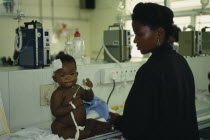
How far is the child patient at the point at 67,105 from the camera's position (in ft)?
4.27

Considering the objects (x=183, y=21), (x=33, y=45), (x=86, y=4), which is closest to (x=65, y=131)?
(x=33, y=45)

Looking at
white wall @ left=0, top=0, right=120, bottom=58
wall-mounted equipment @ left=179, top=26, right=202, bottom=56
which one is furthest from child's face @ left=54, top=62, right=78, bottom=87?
white wall @ left=0, top=0, right=120, bottom=58

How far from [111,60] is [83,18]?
4.41m

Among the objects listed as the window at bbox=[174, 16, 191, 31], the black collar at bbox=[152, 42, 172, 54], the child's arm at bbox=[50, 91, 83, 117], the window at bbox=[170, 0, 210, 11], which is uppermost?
the window at bbox=[170, 0, 210, 11]

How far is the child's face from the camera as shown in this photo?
131 centimetres

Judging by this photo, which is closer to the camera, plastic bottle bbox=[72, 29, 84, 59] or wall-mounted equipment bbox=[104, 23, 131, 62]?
plastic bottle bbox=[72, 29, 84, 59]

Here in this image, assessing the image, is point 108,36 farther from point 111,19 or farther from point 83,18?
point 83,18

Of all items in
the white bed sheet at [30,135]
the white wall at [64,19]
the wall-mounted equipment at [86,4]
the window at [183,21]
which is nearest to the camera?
the white bed sheet at [30,135]

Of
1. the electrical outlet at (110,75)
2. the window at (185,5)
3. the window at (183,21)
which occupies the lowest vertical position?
the electrical outlet at (110,75)

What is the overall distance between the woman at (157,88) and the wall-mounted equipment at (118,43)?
89 centimetres

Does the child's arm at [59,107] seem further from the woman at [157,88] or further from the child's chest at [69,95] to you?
the woman at [157,88]

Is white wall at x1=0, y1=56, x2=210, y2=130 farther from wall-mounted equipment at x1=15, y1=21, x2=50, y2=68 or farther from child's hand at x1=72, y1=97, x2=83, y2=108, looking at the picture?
child's hand at x1=72, y1=97, x2=83, y2=108

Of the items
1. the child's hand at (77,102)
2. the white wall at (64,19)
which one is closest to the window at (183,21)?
the white wall at (64,19)

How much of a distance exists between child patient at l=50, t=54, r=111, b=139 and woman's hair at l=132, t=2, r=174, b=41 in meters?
0.46
